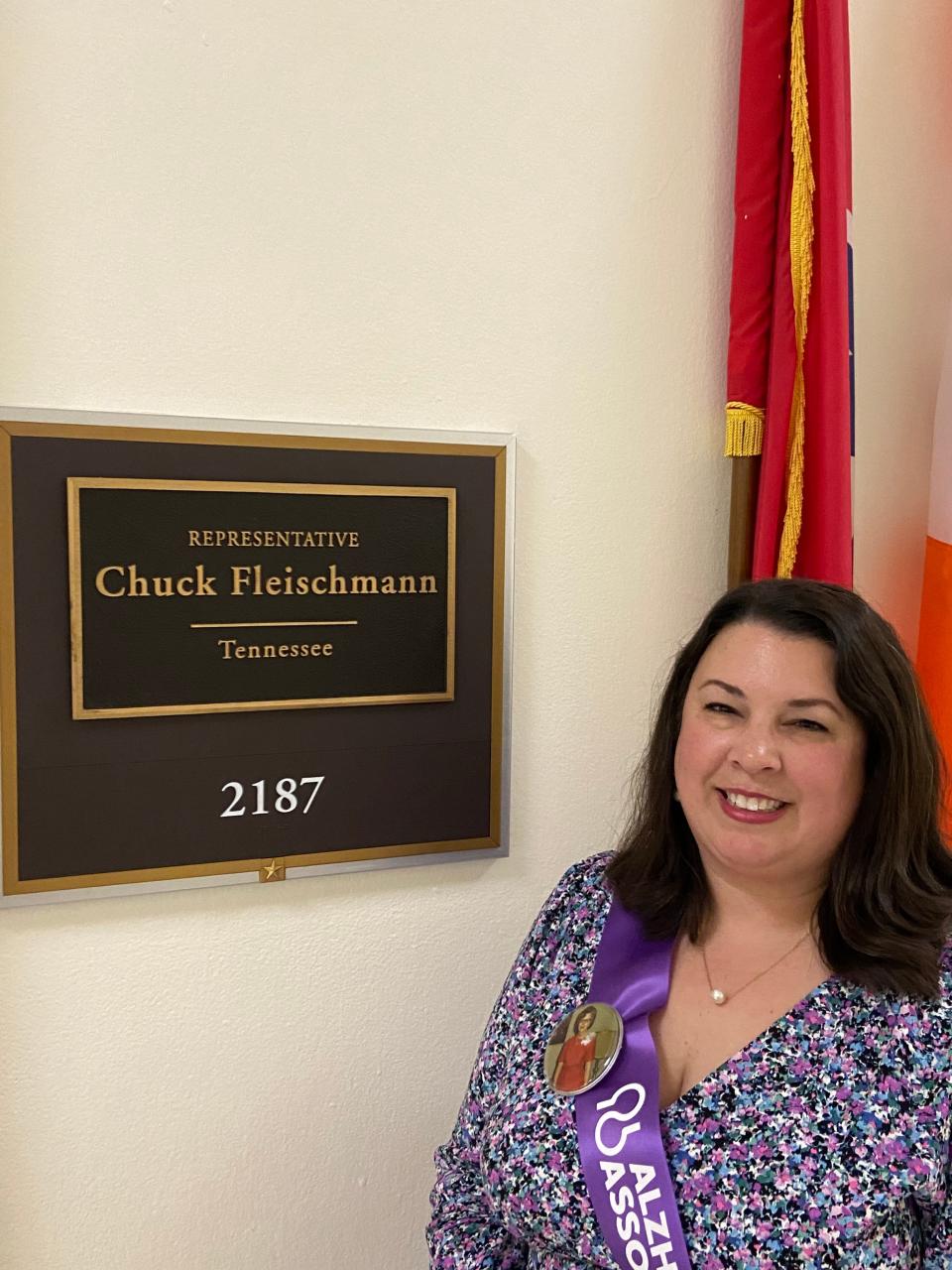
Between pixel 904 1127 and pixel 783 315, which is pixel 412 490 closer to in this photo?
pixel 783 315

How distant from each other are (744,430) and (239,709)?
2.43 ft

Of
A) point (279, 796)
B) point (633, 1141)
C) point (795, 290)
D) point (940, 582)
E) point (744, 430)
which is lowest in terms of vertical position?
point (633, 1141)

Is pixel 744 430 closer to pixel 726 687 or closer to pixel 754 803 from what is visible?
pixel 726 687

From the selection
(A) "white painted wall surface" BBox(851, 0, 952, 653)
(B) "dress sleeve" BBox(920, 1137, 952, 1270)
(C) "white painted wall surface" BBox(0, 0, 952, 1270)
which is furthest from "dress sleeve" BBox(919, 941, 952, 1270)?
(A) "white painted wall surface" BBox(851, 0, 952, 653)

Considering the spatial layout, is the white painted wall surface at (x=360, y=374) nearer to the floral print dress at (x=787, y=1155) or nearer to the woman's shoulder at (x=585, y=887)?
the woman's shoulder at (x=585, y=887)

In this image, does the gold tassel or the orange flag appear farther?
the orange flag

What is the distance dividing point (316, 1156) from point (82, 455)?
0.88 metres

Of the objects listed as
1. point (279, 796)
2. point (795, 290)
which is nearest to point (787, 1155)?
point (279, 796)

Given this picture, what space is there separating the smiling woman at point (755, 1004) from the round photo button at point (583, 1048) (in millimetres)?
12

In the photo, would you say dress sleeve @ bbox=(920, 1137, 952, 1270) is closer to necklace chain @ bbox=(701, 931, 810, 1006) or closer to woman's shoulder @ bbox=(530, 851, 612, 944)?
necklace chain @ bbox=(701, 931, 810, 1006)

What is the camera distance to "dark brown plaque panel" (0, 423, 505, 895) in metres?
1.18

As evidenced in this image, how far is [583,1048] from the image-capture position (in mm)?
1142

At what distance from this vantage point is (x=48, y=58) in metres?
1.14

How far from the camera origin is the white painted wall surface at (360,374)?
1190 mm
